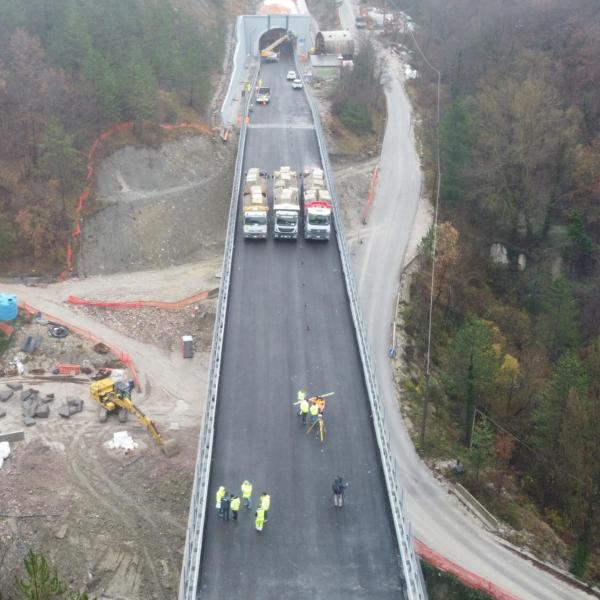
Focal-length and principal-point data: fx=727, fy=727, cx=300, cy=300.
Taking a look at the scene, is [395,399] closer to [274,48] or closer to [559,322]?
[559,322]

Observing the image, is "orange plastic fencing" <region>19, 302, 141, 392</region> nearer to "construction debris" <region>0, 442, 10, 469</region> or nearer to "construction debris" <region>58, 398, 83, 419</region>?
"construction debris" <region>58, 398, 83, 419</region>

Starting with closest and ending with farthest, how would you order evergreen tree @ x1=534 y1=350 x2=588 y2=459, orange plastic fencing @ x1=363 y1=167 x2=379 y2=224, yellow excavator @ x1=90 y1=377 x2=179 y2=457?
1. evergreen tree @ x1=534 y1=350 x2=588 y2=459
2. yellow excavator @ x1=90 y1=377 x2=179 y2=457
3. orange plastic fencing @ x1=363 y1=167 x2=379 y2=224

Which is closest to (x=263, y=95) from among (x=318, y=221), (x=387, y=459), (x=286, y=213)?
(x=286, y=213)

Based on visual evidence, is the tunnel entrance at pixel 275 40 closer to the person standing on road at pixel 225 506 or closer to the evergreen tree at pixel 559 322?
the evergreen tree at pixel 559 322

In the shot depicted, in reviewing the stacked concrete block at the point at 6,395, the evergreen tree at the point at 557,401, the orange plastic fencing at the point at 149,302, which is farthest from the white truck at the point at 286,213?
the stacked concrete block at the point at 6,395

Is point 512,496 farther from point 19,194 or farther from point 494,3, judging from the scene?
point 494,3

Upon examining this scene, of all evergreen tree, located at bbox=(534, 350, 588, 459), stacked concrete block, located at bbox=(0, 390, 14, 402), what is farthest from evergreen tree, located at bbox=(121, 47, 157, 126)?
evergreen tree, located at bbox=(534, 350, 588, 459)

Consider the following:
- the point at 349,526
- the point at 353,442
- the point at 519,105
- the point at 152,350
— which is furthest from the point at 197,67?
the point at 349,526
